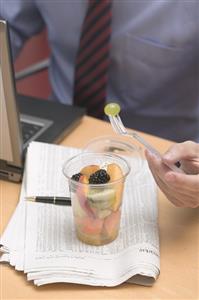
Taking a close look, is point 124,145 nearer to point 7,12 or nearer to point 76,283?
point 76,283

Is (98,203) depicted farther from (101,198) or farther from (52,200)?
(52,200)

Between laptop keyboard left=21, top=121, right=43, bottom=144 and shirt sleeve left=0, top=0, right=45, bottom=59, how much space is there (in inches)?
13.1

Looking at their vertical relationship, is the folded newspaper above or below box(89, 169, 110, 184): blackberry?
below

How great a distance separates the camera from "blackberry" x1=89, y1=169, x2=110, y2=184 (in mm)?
729

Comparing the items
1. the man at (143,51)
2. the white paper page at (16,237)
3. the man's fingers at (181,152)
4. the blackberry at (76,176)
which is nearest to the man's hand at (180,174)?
the man's fingers at (181,152)

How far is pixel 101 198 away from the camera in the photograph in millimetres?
730

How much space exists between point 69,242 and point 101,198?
10 centimetres

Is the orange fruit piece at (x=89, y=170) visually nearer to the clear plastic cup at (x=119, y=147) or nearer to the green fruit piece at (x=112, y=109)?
the green fruit piece at (x=112, y=109)

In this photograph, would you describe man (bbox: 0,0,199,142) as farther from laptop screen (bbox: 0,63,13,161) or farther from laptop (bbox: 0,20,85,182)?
laptop screen (bbox: 0,63,13,161)

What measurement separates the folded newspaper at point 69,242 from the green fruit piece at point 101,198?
8cm

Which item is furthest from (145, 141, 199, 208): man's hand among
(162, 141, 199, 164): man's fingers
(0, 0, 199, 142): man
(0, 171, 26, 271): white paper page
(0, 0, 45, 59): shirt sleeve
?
(0, 0, 45, 59): shirt sleeve

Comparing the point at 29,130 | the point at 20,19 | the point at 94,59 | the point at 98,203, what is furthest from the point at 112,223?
the point at 20,19

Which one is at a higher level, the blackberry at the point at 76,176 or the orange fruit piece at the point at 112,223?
the blackberry at the point at 76,176

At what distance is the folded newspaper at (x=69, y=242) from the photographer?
0.72m
